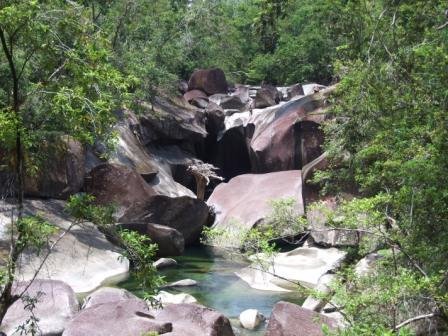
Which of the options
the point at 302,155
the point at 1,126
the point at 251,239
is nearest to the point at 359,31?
the point at 251,239

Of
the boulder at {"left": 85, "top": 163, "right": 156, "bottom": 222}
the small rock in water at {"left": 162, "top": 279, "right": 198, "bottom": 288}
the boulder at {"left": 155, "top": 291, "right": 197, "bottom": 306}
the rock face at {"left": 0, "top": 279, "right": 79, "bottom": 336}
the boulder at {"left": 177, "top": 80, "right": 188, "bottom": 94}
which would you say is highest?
the boulder at {"left": 177, "top": 80, "right": 188, "bottom": 94}

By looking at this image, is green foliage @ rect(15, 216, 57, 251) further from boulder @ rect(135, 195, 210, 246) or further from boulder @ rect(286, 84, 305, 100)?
boulder @ rect(286, 84, 305, 100)

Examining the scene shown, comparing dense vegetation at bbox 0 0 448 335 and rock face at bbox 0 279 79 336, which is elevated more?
dense vegetation at bbox 0 0 448 335

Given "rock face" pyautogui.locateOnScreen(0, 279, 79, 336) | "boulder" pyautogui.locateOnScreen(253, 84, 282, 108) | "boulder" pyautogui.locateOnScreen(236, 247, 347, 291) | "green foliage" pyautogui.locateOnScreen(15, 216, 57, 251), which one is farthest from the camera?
"boulder" pyautogui.locateOnScreen(253, 84, 282, 108)

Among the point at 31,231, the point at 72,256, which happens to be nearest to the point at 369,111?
the point at 31,231

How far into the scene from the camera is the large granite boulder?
13.6 m

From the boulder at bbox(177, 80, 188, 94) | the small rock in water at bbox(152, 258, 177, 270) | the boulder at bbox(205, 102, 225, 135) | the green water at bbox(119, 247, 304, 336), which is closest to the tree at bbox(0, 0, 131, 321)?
the green water at bbox(119, 247, 304, 336)

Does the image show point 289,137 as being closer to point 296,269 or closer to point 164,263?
point 296,269

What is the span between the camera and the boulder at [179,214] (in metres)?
18.1

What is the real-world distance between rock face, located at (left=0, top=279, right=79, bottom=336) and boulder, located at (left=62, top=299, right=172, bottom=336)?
0.71 metres

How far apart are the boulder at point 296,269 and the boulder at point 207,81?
17521 millimetres

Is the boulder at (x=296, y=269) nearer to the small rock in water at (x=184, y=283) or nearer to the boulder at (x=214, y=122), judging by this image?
the small rock in water at (x=184, y=283)

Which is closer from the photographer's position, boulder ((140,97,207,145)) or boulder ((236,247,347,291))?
boulder ((236,247,347,291))

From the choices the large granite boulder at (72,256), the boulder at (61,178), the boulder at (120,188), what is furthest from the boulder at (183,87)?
the large granite boulder at (72,256)
